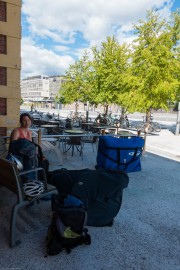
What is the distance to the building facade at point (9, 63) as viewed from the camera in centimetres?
432

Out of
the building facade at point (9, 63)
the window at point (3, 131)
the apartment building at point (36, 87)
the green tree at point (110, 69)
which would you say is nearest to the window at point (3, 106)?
the building facade at point (9, 63)

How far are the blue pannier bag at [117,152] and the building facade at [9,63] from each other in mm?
2044

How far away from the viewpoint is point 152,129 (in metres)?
15.4

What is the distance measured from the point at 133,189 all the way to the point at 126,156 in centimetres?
89

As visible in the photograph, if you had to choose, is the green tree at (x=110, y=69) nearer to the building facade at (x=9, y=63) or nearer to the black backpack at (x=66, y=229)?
the building facade at (x=9, y=63)

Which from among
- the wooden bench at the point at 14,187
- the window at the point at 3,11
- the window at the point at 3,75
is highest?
the window at the point at 3,11

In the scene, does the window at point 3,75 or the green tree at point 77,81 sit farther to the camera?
the green tree at point 77,81

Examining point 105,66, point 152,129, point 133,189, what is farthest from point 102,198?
point 152,129

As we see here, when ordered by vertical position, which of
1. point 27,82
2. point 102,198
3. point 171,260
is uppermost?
point 27,82

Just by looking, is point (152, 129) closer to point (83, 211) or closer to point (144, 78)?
point (144, 78)

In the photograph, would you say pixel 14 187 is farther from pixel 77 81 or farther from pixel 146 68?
pixel 77 81

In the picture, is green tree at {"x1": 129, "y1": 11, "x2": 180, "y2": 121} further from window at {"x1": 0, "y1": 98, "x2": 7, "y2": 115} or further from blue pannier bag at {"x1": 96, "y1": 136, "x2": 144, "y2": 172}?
window at {"x1": 0, "y1": 98, "x2": 7, "y2": 115}

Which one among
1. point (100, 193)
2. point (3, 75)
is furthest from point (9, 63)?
point (100, 193)

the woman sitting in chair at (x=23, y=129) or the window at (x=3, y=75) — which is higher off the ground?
the window at (x=3, y=75)
